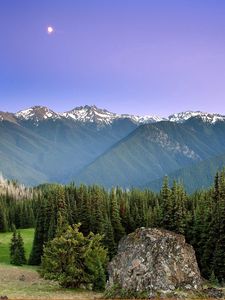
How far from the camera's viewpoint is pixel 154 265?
122 feet

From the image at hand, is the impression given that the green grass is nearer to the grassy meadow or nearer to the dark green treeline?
the grassy meadow

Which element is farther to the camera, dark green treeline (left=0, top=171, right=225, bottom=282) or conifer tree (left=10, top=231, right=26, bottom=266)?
conifer tree (left=10, top=231, right=26, bottom=266)

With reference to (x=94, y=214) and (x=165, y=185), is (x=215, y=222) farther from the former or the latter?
(x=94, y=214)

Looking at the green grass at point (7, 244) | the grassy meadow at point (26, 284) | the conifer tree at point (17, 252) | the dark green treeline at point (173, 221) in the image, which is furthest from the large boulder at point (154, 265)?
the green grass at point (7, 244)

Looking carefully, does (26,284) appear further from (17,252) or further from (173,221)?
(17,252)

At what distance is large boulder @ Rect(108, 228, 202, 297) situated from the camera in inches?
1414

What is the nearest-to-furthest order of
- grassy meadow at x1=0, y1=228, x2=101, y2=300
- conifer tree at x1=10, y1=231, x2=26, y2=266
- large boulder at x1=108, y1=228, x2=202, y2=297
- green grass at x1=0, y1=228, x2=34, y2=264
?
large boulder at x1=108, y1=228, x2=202, y2=297, grassy meadow at x1=0, y1=228, x2=101, y2=300, conifer tree at x1=10, y1=231, x2=26, y2=266, green grass at x1=0, y1=228, x2=34, y2=264

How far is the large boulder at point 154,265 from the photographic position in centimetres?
3591

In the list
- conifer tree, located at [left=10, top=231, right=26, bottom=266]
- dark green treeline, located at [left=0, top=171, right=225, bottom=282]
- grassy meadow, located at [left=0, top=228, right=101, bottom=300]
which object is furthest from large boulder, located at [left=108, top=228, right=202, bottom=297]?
conifer tree, located at [left=10, top=231, right=26, bottom=266]

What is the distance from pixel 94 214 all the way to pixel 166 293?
56.3m

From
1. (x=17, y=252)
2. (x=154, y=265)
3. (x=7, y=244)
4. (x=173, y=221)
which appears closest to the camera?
(x=154, y=265)

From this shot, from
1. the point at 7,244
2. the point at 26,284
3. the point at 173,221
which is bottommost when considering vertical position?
the point at 26,284

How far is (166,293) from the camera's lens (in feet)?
113

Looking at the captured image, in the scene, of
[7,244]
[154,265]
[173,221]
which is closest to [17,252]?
[173,221]
